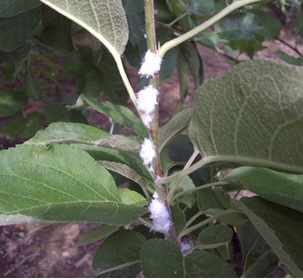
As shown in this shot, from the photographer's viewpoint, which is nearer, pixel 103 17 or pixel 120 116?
pixel 103 17

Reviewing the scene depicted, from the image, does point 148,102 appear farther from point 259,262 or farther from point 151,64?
point 259,262

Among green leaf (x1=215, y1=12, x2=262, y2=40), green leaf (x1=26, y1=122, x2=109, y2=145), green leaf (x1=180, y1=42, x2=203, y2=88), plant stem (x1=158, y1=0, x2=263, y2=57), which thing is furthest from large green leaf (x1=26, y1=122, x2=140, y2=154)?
green leaf (x1=215, y1=12, x2=262, y2=40)

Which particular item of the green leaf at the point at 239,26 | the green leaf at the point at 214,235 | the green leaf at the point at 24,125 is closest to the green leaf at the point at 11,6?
the green leaf at the point at 214,235


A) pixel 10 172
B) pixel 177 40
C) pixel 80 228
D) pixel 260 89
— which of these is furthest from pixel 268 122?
pixel 80 228

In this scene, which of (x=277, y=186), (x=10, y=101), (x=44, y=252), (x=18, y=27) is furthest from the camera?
(x=44, y=252)

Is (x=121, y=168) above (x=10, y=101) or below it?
above

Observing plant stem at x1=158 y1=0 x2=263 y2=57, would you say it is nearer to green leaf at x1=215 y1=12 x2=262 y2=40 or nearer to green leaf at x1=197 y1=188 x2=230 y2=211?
green leaf at x1=197 y1=188 x2=230 y2=211

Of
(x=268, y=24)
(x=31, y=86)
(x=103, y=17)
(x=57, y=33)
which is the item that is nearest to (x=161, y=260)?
(x=103, y=17)
